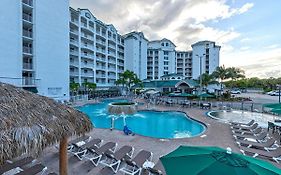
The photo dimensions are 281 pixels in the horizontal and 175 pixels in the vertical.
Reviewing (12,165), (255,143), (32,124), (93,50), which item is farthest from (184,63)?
(32,124)

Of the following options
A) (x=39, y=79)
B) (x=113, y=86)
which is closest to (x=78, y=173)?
(x=39, y=79)

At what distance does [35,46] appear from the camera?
2761cm

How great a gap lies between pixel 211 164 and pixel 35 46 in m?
30.9

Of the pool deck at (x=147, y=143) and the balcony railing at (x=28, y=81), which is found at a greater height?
the balcony railing at (x=28, y=81)

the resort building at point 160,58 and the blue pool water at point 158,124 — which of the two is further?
the resort building at point 160,58

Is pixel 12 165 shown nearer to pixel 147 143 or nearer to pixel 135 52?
pixel 147 143

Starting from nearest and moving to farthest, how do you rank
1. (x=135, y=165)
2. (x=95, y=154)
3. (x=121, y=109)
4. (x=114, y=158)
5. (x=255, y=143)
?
(x=135, y=165), (x=114, y=158), (x=95, y=154), (x=255, y=143), (x=121, y=109)

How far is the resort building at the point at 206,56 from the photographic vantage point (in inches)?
2828

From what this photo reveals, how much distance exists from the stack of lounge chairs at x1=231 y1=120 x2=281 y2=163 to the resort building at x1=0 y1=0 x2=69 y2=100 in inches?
1039

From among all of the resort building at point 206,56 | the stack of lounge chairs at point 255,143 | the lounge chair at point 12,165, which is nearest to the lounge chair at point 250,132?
the stack of lounge chairs at point 255,143

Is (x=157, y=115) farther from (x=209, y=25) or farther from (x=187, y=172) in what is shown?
(x=187, y=172)

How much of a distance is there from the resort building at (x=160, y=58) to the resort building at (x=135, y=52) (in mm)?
6438

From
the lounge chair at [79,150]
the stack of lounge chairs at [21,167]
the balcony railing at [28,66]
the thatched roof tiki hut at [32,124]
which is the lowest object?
the lounge chair at [79,150]

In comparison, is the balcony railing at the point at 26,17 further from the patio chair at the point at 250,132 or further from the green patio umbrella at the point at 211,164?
the green patio umbrella at the point at 211,164
